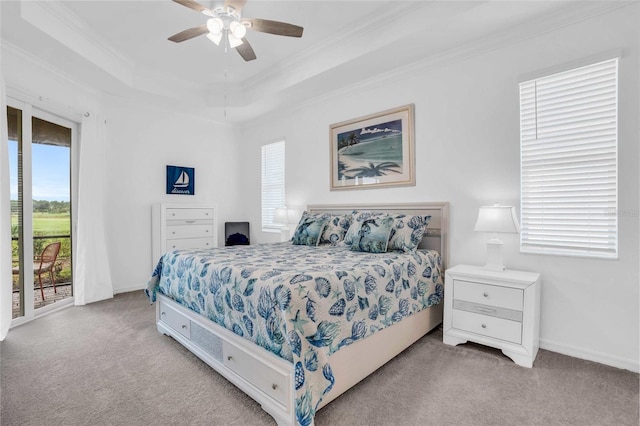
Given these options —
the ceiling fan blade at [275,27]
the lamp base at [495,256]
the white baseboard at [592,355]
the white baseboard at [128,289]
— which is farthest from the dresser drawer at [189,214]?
the white baseboard at [592,355]

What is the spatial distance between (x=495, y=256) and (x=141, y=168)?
4.45m

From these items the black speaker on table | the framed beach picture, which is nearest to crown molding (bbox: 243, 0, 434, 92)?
the framed beach picture

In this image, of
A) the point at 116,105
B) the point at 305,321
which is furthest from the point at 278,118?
the point at 305,321

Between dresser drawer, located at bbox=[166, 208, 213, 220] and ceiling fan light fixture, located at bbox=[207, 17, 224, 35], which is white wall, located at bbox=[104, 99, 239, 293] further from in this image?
ceiling fan light fixture, located at bbox=[207, 17, 224, 35]

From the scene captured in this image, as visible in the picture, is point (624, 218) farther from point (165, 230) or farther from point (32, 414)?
point (165, 230)

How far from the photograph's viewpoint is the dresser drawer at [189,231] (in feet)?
15.0

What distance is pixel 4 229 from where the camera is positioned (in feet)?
8.70

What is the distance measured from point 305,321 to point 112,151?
391 cm

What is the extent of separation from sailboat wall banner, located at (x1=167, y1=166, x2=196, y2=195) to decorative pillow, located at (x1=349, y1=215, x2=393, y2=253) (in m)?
3.06

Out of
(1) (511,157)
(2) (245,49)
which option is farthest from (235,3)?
(1) (511,157)

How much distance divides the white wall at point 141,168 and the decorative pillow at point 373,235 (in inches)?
124

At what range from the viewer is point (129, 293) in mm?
4156

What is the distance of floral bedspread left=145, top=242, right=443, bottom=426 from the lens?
157cm

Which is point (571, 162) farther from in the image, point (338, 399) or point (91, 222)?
point (91, 222)
